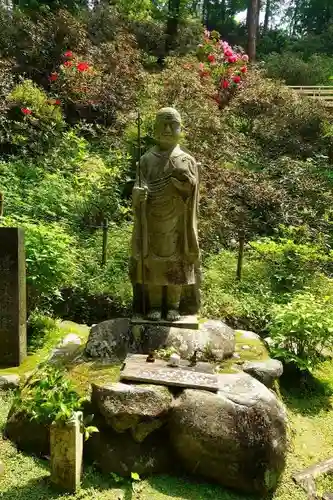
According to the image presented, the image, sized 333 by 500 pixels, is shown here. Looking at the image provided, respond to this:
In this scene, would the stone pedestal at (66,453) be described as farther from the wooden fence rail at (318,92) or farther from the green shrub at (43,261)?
the wooden fence rail at (318,92)

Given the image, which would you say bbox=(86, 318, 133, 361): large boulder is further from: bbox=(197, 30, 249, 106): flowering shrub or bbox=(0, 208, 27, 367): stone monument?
bbox=(197, 30, 249, 106): flowering shrub

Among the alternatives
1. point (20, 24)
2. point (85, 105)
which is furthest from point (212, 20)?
point (85, 105)

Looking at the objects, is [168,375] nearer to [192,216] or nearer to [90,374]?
[90,374]

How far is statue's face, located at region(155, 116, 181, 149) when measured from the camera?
480 cm

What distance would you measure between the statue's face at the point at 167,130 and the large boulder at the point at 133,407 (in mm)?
2534

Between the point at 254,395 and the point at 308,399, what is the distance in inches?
75.8

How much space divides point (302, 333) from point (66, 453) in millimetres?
3325

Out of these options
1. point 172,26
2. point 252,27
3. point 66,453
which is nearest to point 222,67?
point 172,26

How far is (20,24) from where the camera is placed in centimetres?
1402

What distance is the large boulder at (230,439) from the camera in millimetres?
3836

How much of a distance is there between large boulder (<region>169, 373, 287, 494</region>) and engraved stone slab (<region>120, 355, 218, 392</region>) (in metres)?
0.09

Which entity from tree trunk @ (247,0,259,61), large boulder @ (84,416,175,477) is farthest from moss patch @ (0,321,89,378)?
tree trunk @ (247,0,259,61)

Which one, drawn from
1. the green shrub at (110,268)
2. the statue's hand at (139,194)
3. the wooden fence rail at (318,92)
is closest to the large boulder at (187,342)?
the statue's hand at (139,194)

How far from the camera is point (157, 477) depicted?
12.9 feet
